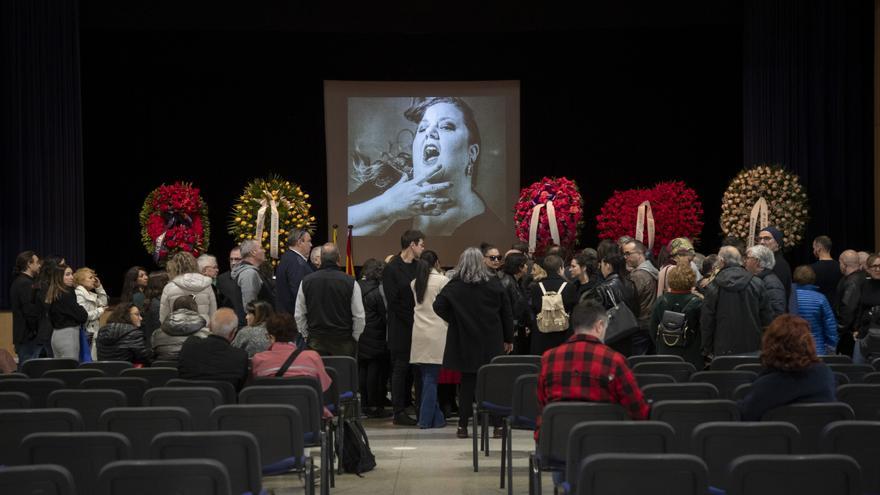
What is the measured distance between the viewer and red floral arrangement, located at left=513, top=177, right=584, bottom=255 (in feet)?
51.3

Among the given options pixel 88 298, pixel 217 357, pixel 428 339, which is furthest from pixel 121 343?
pixel 217 357

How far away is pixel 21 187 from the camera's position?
1464 centimetres

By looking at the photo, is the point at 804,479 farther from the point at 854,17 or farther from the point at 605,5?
the point at 605,5

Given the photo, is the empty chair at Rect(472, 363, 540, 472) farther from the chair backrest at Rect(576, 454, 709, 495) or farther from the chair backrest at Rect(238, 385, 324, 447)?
the chair backrest at Rect(576, 454, 709, 495)

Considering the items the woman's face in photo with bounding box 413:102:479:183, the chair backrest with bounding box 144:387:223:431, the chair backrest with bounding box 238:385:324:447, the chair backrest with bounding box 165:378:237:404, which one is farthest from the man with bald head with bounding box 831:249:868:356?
the woman's face in photo with bounding box 413:102:479:183

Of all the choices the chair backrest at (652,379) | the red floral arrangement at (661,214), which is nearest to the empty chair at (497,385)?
the chair backrest at (652,379)

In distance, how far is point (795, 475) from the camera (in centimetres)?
366

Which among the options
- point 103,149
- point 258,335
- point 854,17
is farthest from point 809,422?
point 103,149

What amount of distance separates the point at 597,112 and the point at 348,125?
4.06 meters

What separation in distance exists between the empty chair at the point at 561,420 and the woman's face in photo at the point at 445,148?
42.5ft

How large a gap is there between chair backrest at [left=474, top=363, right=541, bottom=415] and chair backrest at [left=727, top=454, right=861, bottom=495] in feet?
11.0

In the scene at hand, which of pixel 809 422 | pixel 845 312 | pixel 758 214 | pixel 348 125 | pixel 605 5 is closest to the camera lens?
pixel 809 422

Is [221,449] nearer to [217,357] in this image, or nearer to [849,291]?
[217,357]

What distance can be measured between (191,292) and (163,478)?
537 cm
